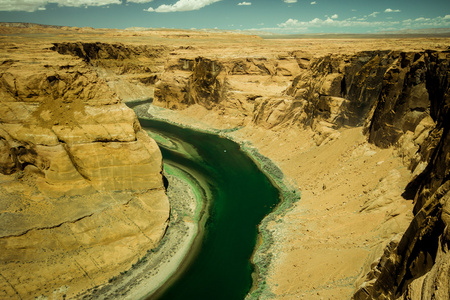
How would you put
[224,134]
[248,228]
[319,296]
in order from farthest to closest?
[224,134] < [248,228] < [319,296]

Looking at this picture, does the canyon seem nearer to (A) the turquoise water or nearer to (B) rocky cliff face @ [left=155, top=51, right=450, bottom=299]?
(B) rocky cliff face @ [left=155, top=51, right=450, bottom=299]

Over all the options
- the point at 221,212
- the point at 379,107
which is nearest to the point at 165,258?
the point at 221,212

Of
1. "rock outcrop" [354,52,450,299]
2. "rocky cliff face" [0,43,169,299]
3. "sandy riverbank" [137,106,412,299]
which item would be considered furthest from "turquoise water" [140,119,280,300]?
"rock outcrop" [354,52,450,299]

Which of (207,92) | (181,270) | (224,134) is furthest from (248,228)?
(207,92)

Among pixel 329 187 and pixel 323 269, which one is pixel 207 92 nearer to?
pixel 329 187

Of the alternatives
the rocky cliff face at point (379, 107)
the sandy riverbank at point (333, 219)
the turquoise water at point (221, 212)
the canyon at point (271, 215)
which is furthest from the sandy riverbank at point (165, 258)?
the rocky cliff face at point (379, 107)

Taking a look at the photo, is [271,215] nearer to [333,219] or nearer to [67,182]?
[333,219]
